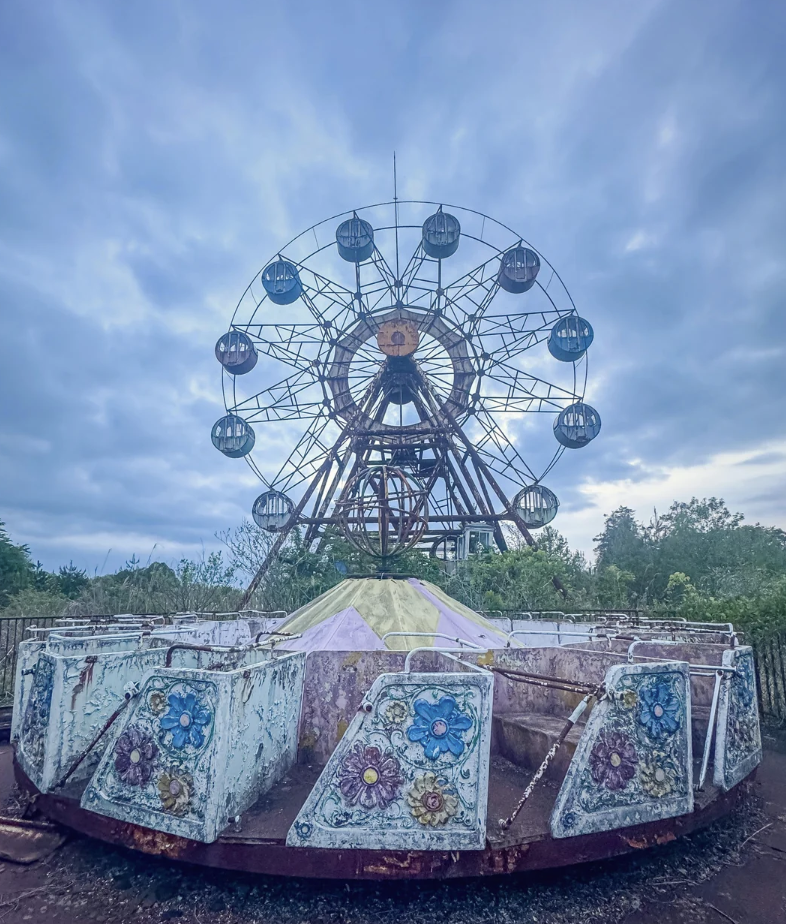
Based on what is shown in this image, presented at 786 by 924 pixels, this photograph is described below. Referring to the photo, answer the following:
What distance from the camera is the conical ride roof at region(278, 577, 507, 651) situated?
647 cm

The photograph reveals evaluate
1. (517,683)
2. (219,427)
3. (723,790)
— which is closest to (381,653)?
(517,683)

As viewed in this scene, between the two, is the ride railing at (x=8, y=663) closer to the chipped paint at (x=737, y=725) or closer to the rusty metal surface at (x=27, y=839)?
the rusty metal surface at (x=27, y=839)

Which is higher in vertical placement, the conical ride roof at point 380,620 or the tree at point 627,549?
the tree at point 627,549

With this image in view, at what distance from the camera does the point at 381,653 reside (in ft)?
16.8

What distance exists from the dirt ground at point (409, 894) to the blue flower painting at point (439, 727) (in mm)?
980

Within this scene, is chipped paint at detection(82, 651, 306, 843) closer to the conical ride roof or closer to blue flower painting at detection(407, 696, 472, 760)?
blue flower painting at detection(407, 696, 472, 760)

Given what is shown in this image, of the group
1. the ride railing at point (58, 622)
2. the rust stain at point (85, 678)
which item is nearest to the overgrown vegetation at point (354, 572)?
the ride railing at point (58, 622)

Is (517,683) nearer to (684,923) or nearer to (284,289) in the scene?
(684,923)

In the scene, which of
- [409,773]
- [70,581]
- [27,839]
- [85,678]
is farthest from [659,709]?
[70,581]

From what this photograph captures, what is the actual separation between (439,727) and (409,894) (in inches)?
45.4

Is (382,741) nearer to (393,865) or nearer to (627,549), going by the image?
(393,865)

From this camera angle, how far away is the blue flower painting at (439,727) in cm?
373

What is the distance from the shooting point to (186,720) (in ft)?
12.8

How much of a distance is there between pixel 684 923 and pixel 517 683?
2.89m
